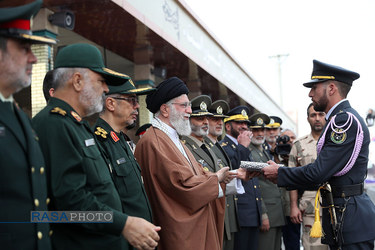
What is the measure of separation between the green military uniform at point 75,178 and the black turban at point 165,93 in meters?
1.60

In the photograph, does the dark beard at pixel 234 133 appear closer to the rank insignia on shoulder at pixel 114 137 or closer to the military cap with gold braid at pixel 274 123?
the military cap with gold braid at pixel 274 123

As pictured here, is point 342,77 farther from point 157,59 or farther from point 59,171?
point 157,59

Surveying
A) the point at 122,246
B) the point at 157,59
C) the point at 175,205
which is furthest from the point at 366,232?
the point at 157,59

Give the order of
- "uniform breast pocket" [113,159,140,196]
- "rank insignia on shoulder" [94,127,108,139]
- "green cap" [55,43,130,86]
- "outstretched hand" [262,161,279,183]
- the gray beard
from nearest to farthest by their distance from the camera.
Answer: "green cap" [55,43,130,86]
"uniform breast pocket" [113,159,140,196]
"rank insignia on shoulder" [94,127,108,139]
the gray beard
"outstretched hand" [262,161,279,183]

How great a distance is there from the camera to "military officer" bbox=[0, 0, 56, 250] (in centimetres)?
195

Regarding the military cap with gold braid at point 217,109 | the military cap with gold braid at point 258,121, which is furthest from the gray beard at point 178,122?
the military cap with gold braid at point 258,121

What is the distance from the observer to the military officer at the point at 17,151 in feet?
6.39

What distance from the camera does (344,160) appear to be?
394 centimetres

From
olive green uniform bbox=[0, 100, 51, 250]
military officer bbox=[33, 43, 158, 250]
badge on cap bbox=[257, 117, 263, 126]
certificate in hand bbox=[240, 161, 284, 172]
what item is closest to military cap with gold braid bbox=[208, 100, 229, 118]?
badge on cap bbox=[257, 117, 263, 126]

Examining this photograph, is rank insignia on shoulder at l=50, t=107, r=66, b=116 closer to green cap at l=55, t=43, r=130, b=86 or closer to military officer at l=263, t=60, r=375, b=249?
green cap at l=55, t=43, r=130, b=86

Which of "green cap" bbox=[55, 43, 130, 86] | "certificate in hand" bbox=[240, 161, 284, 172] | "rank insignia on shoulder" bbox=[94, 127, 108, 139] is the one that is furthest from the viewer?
"certificate in hand" bbox=[240, 161, 284, 172]

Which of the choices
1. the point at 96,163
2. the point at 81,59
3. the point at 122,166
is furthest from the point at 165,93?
the point at 96,163

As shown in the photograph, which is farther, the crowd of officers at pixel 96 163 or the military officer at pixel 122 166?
the military officer at pixel 122 166

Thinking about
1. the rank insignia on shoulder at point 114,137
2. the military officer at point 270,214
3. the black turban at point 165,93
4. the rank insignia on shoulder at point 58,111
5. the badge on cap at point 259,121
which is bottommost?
the military officer at point 270,214
